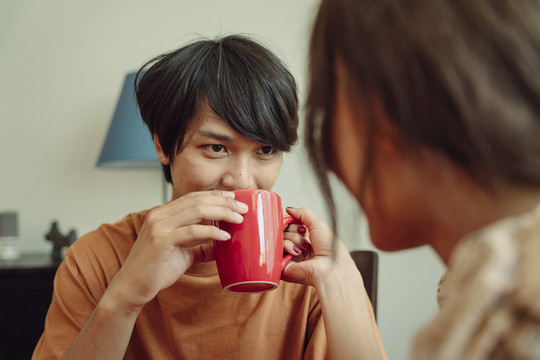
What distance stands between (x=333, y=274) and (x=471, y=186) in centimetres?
47

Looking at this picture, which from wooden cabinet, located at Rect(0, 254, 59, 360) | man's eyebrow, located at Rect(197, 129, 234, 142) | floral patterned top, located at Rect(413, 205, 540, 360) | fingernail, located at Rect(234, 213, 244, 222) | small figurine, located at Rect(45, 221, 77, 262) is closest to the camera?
floral patterned top, located at Rect(413, 205, 540, 360)

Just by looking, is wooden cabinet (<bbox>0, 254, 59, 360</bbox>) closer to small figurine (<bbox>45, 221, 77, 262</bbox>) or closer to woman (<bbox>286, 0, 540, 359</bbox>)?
small figurine (<bbox>45, 221, 77, 262</bbox>)

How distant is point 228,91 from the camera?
3.34 ft

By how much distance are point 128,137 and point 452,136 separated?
144cm

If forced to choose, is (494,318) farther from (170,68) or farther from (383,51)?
(170,68)

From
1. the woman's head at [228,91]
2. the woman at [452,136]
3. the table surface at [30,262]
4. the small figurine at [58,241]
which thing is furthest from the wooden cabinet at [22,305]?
the woman at [452,136]

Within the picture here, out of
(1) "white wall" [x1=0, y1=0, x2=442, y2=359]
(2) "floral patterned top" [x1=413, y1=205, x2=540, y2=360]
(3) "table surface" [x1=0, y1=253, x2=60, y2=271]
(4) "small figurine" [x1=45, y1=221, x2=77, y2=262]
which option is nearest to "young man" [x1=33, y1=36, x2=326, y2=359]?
(2) "floral patterned top" [x1=413, y1=205, x2=540, y2=360]

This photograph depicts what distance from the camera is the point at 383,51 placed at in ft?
1.60

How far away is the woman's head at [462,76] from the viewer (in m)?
0.46

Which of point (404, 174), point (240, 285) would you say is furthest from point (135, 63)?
point (404, 174)

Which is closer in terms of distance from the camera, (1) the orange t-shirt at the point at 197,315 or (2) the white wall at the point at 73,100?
(1) the orange t-shirt at the point at 197,315

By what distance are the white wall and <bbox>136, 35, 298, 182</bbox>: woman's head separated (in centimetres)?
106

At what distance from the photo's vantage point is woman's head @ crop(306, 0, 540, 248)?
1.51ft

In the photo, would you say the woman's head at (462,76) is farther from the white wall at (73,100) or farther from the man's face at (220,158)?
the white wall at (73,100)
